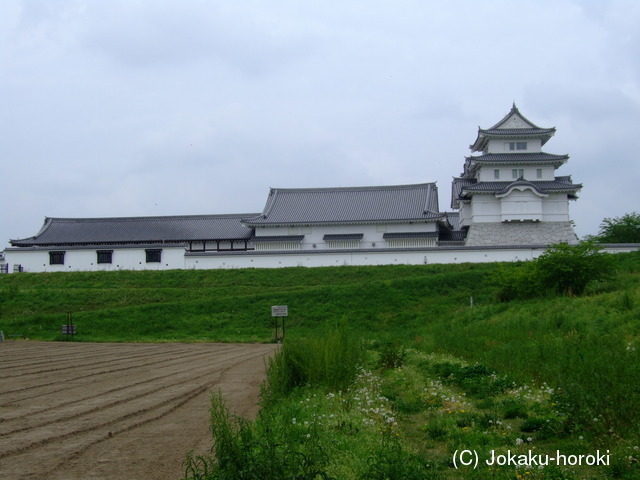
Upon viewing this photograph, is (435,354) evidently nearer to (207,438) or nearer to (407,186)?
(207,438)

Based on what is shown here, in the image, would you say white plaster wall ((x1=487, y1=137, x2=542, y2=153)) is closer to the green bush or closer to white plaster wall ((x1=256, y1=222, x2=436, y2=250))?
white plaster wall ((x1=256, y1=222, x2=436, y2=250))

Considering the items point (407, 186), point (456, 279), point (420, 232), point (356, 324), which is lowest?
point (356, 324)

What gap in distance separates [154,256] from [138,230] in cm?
909

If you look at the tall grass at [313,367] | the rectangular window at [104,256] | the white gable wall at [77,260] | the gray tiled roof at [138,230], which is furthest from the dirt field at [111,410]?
the gray tiled roof at [138,230]

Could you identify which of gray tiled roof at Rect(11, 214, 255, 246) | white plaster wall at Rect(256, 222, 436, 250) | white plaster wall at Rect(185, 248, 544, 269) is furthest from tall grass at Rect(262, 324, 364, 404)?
gray tiled roof at Rect(11, 214, 255, 246)

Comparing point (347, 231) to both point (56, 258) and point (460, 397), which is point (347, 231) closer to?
point (56, 258)

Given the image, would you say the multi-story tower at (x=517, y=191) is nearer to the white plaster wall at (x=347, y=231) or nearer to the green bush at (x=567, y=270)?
the white plaster wall at (x=347, y=231)

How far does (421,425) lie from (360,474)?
2.46m

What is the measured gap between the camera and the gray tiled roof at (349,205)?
4416 cm

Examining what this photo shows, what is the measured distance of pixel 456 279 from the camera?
99.7ft

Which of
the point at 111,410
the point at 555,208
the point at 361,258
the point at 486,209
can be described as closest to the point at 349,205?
the point at 486,209

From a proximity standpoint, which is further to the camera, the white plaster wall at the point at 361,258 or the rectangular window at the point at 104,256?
the rectangular window at the point at 104,256

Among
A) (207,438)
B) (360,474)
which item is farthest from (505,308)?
(360,474)

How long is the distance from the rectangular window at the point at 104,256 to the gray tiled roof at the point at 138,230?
203 inches
